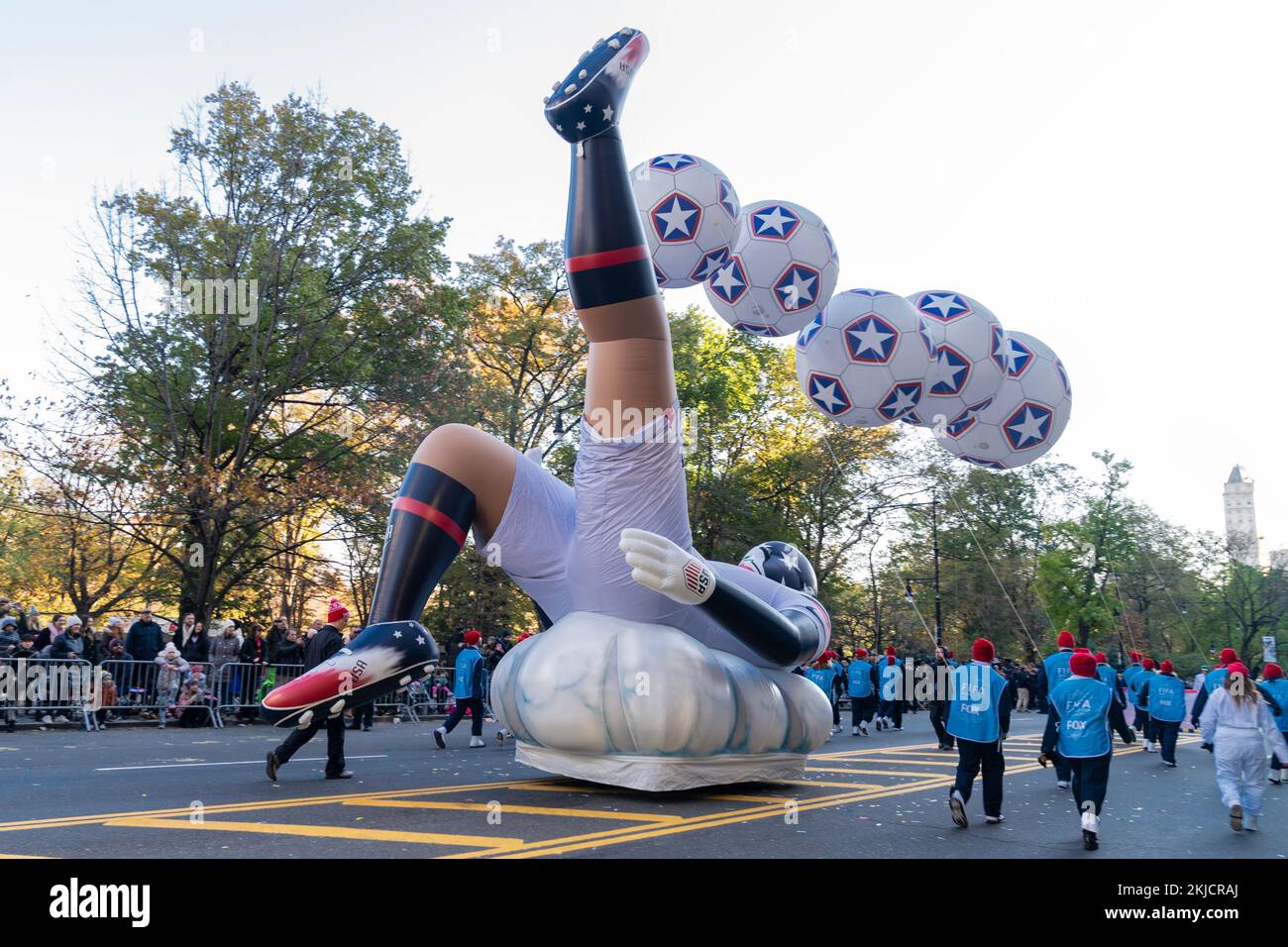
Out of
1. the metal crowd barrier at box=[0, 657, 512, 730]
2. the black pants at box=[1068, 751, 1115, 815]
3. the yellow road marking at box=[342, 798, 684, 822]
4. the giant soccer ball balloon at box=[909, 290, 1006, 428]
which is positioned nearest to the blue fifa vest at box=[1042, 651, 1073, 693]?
the giant soccer ball balloon at box=[909, 290, 1006, 428]

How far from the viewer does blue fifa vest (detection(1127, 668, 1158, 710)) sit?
62.0ft

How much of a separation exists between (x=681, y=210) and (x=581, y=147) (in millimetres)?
4220

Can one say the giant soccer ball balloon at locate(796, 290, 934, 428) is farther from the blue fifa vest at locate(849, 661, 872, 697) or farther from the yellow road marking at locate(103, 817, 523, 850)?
the blue fifa vest at locate(849, 661, 872, 697)

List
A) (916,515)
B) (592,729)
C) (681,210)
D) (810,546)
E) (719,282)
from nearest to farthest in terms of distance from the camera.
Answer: (592,729) < (681,210) < (719,282) < (810,546) < (916,515)

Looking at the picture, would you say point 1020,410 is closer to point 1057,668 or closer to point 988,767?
point 1057,668

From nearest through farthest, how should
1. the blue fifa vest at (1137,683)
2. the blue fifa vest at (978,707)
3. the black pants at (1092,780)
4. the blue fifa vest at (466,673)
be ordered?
the black pants at (1092,780) < the blue fifa vest at (978,707) < the blue fifa vest at (466,673) < the blue fifa vest at (1137,683)

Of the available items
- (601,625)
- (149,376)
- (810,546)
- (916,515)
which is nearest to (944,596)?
(916,515)

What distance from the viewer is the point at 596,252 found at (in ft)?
26.7

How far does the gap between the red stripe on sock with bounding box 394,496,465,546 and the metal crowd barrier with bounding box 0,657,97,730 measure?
10.1 metres

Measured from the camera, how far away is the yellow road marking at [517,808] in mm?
7984

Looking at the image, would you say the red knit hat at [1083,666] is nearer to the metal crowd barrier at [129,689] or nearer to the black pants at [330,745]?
the black pants at [330,745]

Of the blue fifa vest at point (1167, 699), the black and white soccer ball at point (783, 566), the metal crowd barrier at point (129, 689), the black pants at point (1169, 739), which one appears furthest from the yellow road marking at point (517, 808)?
the blue fifa vest at point (1167, 699)

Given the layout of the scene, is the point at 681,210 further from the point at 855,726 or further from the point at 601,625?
the point at 855,726
